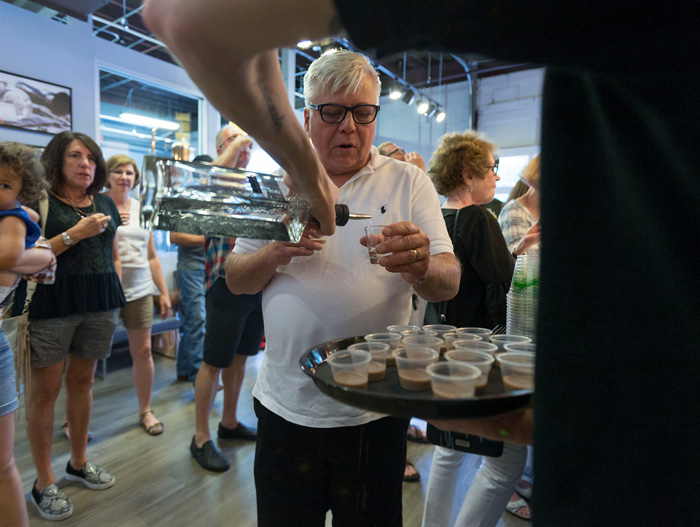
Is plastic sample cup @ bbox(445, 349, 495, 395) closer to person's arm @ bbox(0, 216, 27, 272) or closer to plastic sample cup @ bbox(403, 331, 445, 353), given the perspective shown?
plastic sample cup @ bbox(403, 331, 445, 353)

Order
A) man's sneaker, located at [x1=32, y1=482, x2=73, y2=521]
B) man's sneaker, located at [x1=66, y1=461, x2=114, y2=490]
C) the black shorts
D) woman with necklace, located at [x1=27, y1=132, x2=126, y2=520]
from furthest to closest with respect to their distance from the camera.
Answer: the black shorts, man's sneaker, located at [x1=66, y1=461, x2=114, y2=490], woman with necklace, located at [x1=27, y1=132, x2=126, y2=520], man's sneaker, located at [x1=32, y1=482, x2=73, y2=521]

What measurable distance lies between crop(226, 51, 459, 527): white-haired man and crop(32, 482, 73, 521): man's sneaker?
5.11ft

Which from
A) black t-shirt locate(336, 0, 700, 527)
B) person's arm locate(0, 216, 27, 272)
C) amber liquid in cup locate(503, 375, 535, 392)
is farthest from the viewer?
person's arm locate(0, 216, 27, 272)

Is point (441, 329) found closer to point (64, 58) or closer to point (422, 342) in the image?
point (422, 342)

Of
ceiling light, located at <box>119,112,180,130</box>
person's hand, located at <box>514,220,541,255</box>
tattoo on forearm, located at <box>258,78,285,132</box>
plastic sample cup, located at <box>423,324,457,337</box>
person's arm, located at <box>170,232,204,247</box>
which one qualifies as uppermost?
ceiling light, located at <box>119,112,180,130</box>

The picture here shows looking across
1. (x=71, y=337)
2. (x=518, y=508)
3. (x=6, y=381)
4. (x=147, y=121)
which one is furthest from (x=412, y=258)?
(x=147, y=121)

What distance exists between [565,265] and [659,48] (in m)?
0.20

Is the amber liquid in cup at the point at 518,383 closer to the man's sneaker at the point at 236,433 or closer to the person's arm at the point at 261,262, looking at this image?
the person's arm at the point at 261,262

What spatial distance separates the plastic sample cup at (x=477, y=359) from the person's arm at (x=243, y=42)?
1.99 feet

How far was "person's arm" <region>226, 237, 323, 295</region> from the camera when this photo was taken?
1135 mm

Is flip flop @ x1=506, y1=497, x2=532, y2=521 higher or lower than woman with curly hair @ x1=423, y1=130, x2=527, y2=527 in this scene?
lower

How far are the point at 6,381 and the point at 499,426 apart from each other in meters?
1.86

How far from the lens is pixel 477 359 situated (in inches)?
36.4

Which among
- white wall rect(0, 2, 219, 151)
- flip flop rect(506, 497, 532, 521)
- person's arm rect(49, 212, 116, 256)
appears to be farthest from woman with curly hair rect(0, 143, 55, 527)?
white wall rect(0, 2, 219, 151)
